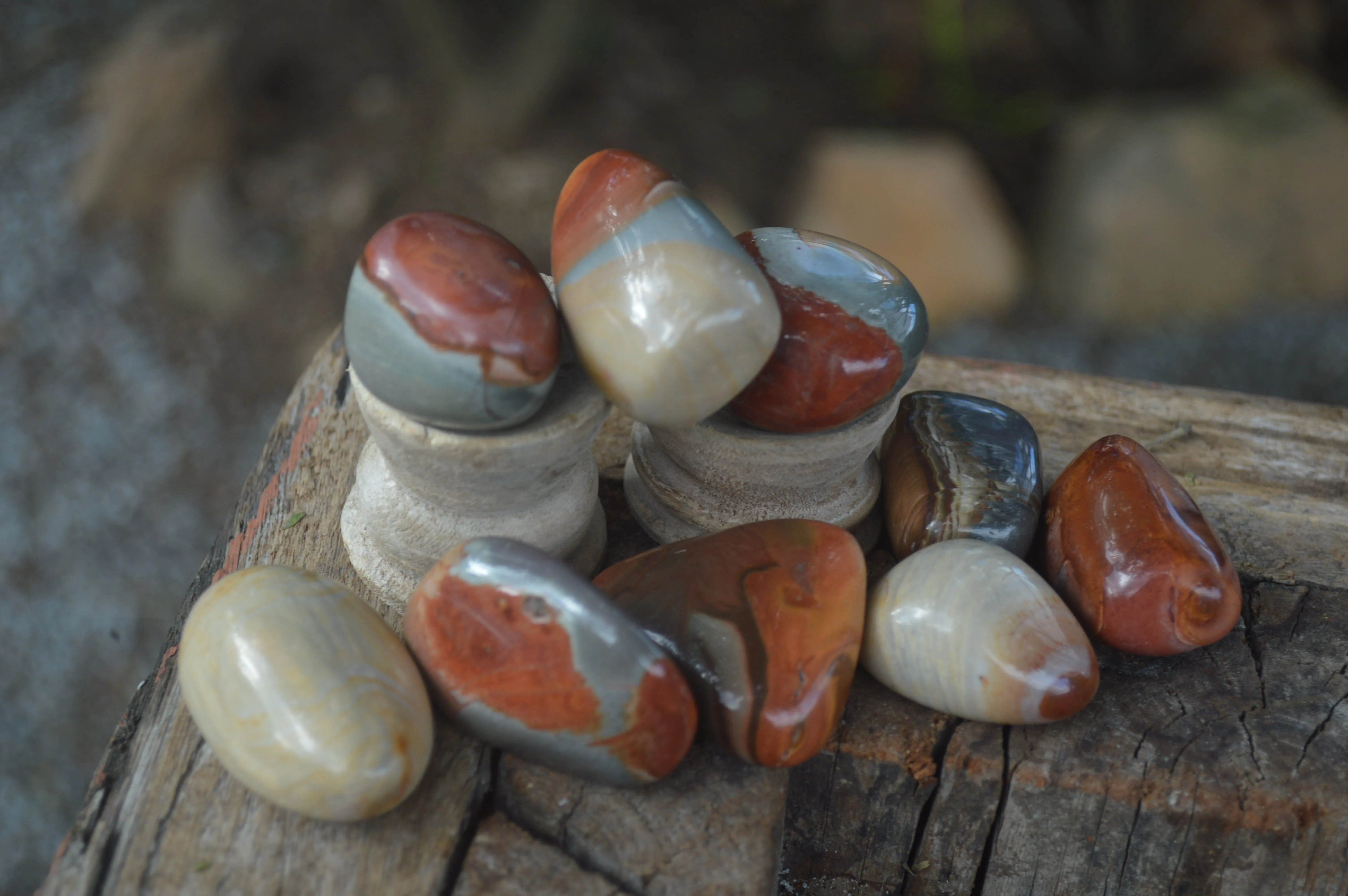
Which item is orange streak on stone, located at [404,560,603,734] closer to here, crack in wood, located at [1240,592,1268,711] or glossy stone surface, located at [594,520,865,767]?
glossy stone surface, located at [594,520,865,767]

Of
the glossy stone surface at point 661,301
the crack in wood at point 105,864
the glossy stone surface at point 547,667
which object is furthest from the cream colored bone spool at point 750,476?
the crack in wood at point 105,864

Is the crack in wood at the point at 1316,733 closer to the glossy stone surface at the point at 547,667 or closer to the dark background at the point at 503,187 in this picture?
the glossy stone surface at the point at 547,667

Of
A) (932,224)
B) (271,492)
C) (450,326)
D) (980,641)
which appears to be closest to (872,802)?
(980,641)

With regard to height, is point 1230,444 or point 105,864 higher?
point 105,864

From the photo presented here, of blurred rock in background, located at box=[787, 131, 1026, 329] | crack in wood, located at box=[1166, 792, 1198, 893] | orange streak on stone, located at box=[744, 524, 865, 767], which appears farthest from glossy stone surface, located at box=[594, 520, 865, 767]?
blurred rock in background, located at box=[787, 131, 1026, 329]

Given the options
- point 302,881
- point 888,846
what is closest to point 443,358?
point 302,881

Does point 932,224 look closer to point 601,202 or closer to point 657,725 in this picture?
point 601,202
